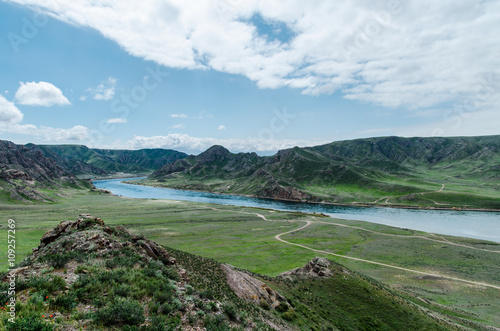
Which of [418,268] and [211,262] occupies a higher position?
[211,262]

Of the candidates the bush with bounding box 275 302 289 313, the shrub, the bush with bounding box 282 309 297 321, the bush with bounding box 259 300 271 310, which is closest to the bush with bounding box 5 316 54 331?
the shrub

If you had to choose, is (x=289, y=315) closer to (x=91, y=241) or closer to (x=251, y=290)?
(x=251, y=290)

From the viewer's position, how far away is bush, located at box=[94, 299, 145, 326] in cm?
1150

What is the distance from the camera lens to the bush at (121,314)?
37.7ft

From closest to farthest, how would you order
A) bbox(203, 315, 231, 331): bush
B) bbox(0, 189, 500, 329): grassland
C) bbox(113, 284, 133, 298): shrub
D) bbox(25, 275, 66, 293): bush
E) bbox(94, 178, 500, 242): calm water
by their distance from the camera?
bbox(25, 275, 66, 293): bush, bbox(203, 315, 231, 331): bush, bbox(113, 284, 133, 298): shrub, bbox(0, 189, 500, 329): grassland, bbox(94, 178, 500, 242): calm water

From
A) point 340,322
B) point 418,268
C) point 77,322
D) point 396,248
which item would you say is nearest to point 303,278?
point 340,322

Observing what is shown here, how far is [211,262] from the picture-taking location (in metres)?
31.2

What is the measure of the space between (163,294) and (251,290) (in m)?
12.5

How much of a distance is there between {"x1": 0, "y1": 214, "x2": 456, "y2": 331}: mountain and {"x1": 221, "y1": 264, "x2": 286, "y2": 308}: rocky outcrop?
0.11m

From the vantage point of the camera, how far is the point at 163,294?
15070 mm

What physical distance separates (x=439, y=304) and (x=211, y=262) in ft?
119

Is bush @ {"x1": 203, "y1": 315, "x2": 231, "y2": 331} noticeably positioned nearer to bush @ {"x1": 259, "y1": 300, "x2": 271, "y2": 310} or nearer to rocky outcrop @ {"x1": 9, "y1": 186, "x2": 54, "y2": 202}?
bush @ {"x1": 259, "y1": 300, "x2": 271, "y2": 310}

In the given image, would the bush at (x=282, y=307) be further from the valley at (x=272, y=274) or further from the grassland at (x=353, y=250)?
the grassland at (x=353, y=250)

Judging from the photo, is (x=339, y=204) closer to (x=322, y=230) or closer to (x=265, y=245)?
(x=322, y=230)
